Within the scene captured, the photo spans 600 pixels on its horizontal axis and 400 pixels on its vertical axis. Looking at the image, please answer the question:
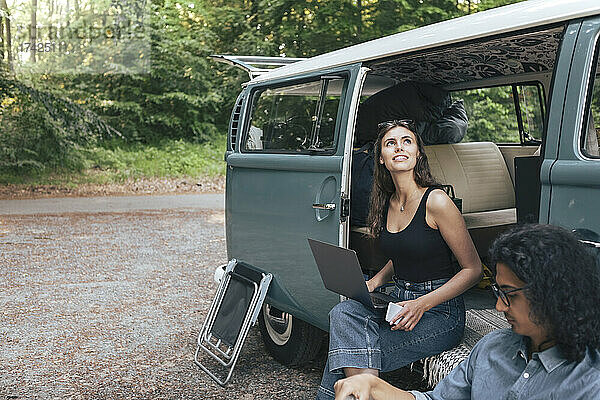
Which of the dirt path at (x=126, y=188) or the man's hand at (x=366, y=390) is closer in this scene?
the man's hand at (x=366, y=390)

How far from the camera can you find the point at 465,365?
88.6 inches

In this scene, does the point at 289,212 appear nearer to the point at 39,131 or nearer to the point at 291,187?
the point at 291,187

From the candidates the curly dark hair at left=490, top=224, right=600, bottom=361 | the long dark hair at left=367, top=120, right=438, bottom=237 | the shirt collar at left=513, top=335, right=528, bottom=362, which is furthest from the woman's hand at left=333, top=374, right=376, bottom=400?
the long dark hair at left=367, top=120, right=438, bottom=237

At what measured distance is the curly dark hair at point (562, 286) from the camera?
6.16 feet

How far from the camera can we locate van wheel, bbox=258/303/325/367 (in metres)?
4.81

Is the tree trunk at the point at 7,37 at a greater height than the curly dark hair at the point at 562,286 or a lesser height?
greater

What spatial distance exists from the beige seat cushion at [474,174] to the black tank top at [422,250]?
1.37m

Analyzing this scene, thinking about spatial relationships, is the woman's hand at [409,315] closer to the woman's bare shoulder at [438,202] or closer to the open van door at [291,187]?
the woman's bare shoulder at [438,202]

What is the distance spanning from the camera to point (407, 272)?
139 inches

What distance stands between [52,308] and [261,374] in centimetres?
284

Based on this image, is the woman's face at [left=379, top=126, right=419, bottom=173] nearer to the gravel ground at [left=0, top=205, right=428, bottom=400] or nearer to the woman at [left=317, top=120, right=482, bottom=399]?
the woman at [left=317, top=120, right=482, bottom=399]

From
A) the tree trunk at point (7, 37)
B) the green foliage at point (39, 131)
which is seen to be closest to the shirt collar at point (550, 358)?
the green foliage at point (39, 131)

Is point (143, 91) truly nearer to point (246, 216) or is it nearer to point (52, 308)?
point (52, 308)

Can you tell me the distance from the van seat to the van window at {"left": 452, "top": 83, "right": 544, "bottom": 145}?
254 millimetres
